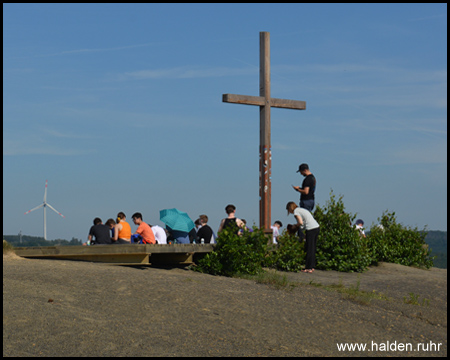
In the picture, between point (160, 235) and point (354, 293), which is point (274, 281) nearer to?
point (354, 293)

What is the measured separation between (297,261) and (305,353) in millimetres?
7101

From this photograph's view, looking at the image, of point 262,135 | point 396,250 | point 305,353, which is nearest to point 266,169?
point 262,135

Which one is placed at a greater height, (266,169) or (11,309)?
(266,169)

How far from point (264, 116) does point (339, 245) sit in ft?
12.9

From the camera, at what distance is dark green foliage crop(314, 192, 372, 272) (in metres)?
15.2

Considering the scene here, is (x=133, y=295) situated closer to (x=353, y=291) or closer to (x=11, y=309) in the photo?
(x=11, y=309)

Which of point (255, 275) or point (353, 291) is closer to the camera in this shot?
point (353, 291)

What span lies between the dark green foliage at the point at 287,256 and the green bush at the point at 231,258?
78 cm

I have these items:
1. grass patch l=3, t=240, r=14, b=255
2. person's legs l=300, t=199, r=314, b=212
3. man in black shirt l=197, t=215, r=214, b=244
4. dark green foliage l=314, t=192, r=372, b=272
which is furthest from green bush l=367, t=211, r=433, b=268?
grass patch l=3, t=240, r=14, b=255

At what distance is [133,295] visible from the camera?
905 centimetres

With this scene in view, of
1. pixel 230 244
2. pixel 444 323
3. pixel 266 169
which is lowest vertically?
pixel 444 323

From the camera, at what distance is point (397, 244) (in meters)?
18.0

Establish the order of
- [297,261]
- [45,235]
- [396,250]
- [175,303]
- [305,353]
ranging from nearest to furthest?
[305,353] < [175,303] < [297,261] < [396,250] < [45,235]

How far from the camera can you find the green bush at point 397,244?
17500 millimetres
